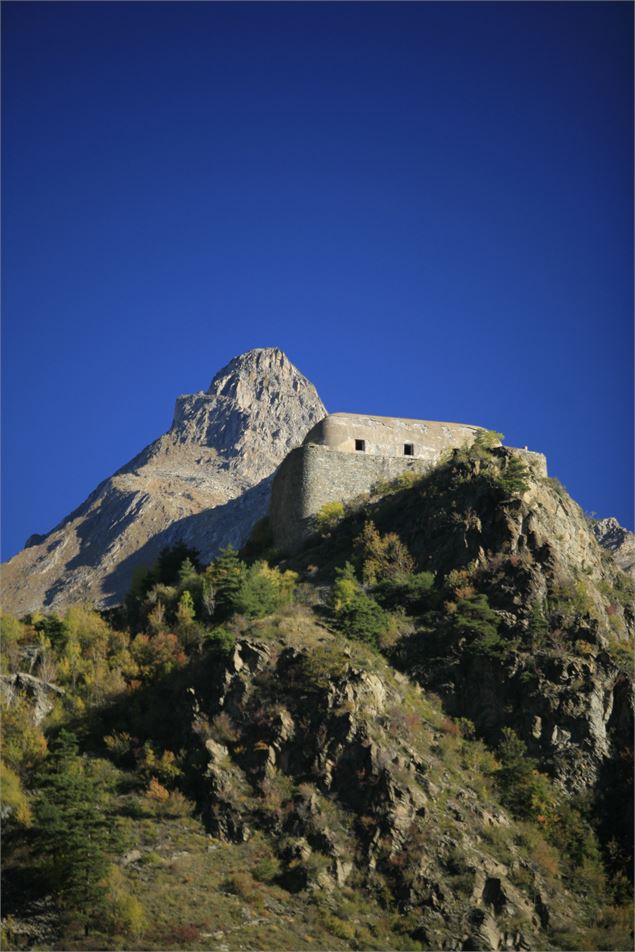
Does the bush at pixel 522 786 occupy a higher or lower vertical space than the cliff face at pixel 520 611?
lower

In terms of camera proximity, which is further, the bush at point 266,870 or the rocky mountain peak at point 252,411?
the rocky mountain peak at point 252,411

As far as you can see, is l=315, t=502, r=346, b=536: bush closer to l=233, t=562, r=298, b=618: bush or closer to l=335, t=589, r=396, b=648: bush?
l=233, t=562, r=298, b=618: bush

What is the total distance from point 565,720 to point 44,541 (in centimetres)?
8310

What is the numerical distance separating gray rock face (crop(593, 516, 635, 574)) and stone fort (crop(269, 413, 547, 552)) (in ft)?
44.2

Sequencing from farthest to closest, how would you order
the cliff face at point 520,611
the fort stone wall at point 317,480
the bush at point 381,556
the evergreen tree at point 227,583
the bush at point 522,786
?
the fort stone wall at point 317,480 → the bush at point 381,556 → the evergreen tree at point 227,583 → the cliff face at point 520,611 → the bush at point 522,786

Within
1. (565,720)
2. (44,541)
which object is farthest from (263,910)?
(44,541)

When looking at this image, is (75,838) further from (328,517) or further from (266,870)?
(328,517)

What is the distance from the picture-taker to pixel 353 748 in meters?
47.1

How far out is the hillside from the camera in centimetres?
4203

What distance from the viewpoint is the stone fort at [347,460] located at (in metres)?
67.0

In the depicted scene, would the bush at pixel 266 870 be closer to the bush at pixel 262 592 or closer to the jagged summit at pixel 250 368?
the bush at pixel 262 592

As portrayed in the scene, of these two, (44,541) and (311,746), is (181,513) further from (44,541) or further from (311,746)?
(311,746)

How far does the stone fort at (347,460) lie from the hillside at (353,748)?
208 inches

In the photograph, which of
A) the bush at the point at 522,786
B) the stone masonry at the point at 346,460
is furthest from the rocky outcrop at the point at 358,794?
the stone masonry at the point at 346,460
